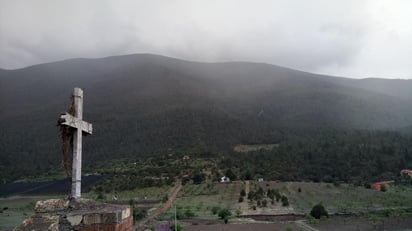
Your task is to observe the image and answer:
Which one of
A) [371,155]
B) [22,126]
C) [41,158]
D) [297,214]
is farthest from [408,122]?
[22,126]

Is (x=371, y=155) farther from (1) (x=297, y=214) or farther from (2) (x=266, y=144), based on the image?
(1) (x=297, y=214)

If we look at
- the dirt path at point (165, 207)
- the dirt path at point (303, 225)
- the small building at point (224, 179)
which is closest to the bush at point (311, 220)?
the dirt path at point (303, 225)

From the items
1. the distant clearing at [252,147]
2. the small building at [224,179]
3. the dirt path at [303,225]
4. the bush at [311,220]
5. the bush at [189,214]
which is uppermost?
the distant clearing at [252,147]

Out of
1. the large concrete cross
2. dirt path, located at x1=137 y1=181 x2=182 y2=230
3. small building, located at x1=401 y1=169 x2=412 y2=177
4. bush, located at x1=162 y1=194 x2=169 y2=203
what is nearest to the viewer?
the large concrete cross

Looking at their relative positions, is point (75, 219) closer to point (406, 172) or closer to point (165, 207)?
point (165, 207)

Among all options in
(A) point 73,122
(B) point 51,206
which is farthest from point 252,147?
(B) point 51,206

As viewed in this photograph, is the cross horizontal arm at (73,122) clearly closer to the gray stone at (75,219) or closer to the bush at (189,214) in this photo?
the gray stone at (75,219)

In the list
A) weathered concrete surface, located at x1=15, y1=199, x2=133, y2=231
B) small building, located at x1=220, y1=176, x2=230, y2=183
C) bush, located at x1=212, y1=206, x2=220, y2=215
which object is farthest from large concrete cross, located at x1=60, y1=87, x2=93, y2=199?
small building, located at x1=220, y1=176, x2=230, y2=183

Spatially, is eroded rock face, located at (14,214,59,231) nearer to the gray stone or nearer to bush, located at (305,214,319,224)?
the gray stone
